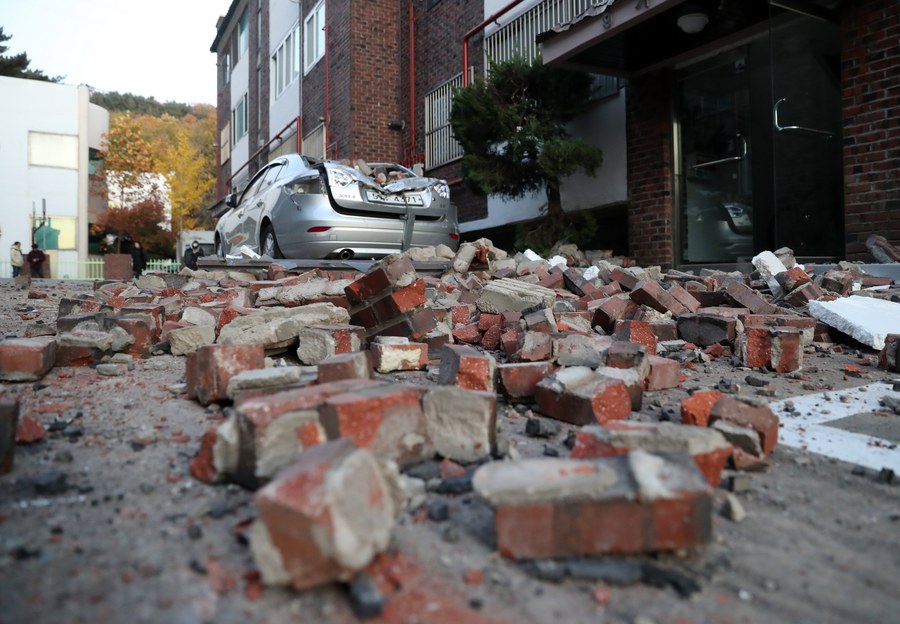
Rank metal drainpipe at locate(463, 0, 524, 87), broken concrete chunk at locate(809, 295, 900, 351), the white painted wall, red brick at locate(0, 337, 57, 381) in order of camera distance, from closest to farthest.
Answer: red brick at locate(0, 337, 57, 381), broken concrete chunk at locate(809, 295, 900, 351), metal drainpipe at locate(463, 0, 524, 87), the white painted wall

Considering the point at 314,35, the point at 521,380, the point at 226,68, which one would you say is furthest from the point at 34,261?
the point at 521,380

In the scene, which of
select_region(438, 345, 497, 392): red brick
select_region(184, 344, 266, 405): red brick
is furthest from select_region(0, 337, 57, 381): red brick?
select_region(438, 345, 497, 392): red brick

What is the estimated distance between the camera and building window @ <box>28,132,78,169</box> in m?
29.9

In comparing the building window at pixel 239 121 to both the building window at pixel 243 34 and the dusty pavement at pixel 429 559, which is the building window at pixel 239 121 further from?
the dusty pavement at pixel 429 559

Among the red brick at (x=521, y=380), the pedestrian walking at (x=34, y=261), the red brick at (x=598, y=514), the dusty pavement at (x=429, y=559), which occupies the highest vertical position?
the pedestrian walking at (x=34, y=261)

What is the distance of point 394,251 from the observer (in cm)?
698

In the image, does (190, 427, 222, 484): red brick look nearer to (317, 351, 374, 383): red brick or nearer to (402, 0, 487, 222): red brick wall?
(317, 351, 374, 383): red brick

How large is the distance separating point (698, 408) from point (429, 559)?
3.24ft

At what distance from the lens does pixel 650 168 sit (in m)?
7.58

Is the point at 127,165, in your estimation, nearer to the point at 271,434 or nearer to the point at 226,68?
the point at 226,68

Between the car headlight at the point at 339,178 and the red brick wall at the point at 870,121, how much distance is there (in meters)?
4.81

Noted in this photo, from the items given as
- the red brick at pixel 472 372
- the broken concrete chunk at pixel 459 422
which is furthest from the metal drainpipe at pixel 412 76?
the broken concrete chunk at pixel 459 422

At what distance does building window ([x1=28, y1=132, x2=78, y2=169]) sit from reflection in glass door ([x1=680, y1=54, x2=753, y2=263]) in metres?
32.1

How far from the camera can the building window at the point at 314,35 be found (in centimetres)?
1586
